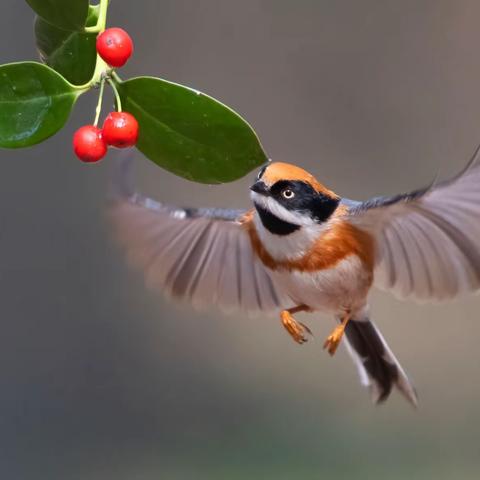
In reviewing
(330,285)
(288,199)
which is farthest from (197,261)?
(288,199)

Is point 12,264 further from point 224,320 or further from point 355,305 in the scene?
point 355,305

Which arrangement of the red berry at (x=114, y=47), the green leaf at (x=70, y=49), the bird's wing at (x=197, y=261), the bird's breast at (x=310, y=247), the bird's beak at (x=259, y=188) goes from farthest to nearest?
1. the bird's wing at (x=197, y=261)
2. the bird's breast at (x=310, y=247)
3. the bird's beak at (x=259, y=188)
4. the green leaf at (x=70, y=49)
5. the red berry at (x=114, y=47)

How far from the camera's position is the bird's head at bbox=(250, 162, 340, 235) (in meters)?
1.16

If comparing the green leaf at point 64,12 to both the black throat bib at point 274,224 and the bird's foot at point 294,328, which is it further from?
the bird's foot at point 294,328

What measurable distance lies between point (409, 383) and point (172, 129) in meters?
0.86

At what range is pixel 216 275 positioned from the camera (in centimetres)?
156

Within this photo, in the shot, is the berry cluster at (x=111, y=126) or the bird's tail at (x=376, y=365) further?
the bird's tail at (x=376, y=365)

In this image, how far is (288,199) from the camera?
1184 mm

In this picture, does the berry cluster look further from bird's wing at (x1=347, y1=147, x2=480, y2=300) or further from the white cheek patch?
bird's wing at (x1=347, y1=147, x2=480, y2=300)

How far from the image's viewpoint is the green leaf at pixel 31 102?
0.92m

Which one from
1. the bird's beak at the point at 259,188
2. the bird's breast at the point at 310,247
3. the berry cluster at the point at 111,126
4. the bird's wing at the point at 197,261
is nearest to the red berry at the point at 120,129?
the berry cluster at the point at 111,126

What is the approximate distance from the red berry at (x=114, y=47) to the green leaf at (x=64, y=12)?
36mm

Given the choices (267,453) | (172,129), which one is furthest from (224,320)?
(172,129)

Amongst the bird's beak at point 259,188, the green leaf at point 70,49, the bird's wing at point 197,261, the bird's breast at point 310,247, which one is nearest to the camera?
the green leaf at point 70,49
